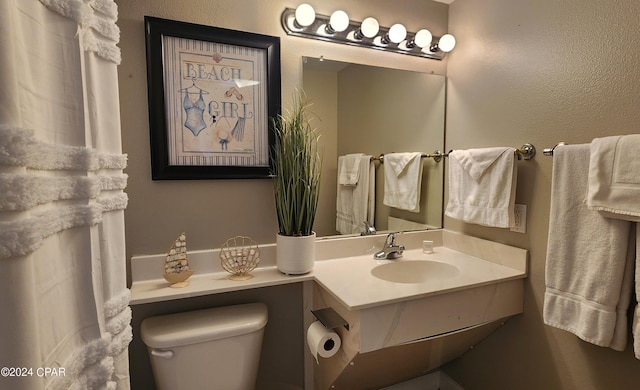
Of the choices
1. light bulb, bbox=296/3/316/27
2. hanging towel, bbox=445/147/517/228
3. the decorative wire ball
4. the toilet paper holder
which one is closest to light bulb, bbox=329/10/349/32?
light bulb, bbox=296/3/316/27

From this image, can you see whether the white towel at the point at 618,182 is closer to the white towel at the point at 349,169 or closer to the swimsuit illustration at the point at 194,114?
the white towel at the point at 349,169

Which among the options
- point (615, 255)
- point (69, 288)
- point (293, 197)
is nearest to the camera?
point (69, 288)

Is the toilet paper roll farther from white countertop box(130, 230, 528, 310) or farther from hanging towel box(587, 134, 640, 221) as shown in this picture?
hanging towel box(587, 134, 640, 221)

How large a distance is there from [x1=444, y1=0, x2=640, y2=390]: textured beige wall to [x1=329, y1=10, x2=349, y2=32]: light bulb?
0.71 m

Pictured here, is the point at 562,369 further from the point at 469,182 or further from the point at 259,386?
the point at 259,386

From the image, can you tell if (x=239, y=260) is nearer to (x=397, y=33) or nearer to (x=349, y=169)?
(x=349, y=169)

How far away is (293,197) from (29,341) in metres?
0.96

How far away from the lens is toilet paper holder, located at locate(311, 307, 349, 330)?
121cm

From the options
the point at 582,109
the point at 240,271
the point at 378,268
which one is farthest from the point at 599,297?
the point at 240,271

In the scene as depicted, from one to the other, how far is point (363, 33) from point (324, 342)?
1430mm

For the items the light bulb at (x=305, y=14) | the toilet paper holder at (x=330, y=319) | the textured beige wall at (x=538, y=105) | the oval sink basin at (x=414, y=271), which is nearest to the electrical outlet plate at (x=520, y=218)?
the textured beige wall at (x=538, y=105)

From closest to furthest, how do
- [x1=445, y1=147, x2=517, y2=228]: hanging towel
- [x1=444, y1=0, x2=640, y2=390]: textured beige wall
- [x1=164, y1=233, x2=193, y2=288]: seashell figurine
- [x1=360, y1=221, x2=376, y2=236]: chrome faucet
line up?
[x1=444, y1=0, x2=640, y2=390]: textured beige wall, [x1=164, y1=233, x2=193, y2=288]: seashell figurine, [x1=445, y1=147, x2=517, y2=228]: hanging towel, [x1=360, y1=221, x2=376, y2=236]: chrome faucet

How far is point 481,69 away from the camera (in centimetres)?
164

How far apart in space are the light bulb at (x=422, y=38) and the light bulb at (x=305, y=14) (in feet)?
2.02
